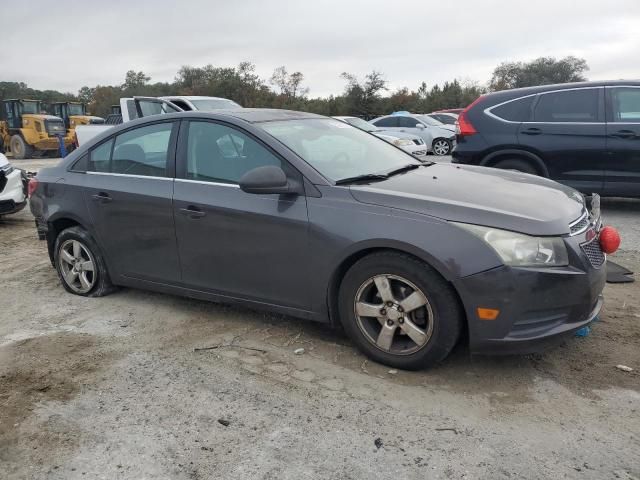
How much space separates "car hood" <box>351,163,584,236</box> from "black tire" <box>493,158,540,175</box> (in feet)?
12.5

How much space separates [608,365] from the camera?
11.2 feet

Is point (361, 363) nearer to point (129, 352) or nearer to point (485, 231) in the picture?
point (485, 231)

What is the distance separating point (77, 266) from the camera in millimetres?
4930

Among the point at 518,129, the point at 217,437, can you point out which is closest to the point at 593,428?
the point at 217,437

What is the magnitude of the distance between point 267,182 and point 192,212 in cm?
79

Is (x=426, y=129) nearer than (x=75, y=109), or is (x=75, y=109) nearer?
(x=426, y=129)

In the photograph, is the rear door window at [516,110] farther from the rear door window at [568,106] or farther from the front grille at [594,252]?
the front grille at [594,252]

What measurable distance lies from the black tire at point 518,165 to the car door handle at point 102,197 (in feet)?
17.5

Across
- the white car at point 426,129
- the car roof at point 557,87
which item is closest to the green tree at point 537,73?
the white car at point 426,129

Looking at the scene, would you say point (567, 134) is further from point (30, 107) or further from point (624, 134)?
point (30, 107)

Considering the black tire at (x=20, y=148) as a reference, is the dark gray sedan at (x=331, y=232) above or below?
below

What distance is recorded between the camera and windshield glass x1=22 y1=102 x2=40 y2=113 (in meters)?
25.5

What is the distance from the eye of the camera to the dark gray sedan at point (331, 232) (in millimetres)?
3094

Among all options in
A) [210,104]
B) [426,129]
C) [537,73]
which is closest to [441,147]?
[426,129]
